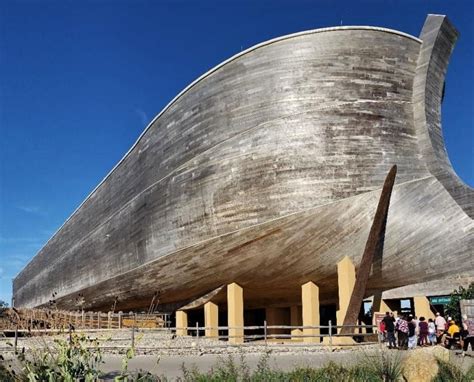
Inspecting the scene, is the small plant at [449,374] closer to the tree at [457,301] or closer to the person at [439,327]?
the person at [439,327]

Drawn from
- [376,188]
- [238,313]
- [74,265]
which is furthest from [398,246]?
[74,265]

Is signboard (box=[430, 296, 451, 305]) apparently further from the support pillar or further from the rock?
the rock

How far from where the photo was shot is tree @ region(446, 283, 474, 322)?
1844 cm

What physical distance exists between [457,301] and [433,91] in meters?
9.56

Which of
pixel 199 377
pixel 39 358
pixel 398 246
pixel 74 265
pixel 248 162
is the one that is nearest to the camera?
pixel 39 358

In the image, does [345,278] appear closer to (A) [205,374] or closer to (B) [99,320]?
(B) [99,320]

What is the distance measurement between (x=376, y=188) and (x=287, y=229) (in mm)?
3886

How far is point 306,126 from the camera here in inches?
878

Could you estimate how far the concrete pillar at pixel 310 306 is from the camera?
2272 cm

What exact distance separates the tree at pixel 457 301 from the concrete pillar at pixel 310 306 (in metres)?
5.63

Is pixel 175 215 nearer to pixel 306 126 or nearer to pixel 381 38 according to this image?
pixel 306 126

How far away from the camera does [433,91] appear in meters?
23.6

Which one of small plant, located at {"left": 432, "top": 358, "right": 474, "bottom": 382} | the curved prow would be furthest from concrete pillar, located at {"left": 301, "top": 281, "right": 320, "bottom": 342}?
small plant, located at {"left": 432, "top": 358, "right": 474, "bottom": 382}

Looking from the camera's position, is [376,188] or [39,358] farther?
[376,188]
